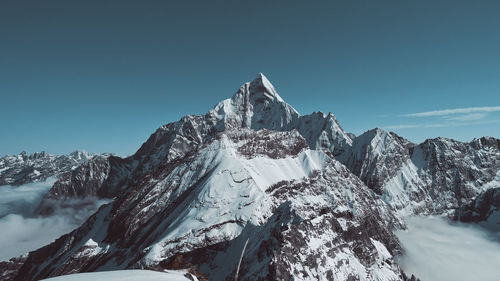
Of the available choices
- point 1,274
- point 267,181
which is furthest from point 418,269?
point 1,274

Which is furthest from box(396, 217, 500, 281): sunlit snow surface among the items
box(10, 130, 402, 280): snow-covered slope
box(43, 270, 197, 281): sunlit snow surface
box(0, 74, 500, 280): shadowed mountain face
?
box(43, 270, 197, 281): sunlit snow surface

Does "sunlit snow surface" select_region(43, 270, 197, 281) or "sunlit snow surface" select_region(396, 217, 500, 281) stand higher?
"sunlit snow surface" select_region(43, 270, 197, 281)

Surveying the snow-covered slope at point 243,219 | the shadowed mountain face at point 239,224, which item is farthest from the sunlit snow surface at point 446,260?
the snow-covered slope at point 243,219

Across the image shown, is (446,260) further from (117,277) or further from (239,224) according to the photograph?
(117,277)

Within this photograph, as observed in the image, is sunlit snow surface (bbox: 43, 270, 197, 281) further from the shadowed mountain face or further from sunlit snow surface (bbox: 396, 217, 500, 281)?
sunlit snow surface (bbox: 396, 217, 500, 281)

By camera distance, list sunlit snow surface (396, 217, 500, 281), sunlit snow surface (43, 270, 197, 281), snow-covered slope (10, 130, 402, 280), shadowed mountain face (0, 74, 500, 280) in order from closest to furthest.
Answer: sunlit snow surface (43, 270, 197, 281) → shadowed mountain face (0, 74, 500, 280) → snow-covered slope (10, 130, 402, 280) → sunlit snow surface (396, 217, 500, 281)

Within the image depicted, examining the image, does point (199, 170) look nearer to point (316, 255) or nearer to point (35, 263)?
point (316, 255)

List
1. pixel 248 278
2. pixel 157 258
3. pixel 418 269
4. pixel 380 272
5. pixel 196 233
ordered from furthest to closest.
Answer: pixel 418 269
pixel 196 233
pixel 157 258
pixel 380 272
pixel 248 278

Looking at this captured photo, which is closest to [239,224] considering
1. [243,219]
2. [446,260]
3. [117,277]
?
[243,219]

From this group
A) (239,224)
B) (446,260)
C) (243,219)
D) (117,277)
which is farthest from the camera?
(446,260)

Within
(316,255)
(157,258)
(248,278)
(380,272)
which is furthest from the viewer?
(157,258)

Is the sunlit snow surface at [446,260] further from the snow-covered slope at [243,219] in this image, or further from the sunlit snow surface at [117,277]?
the sunlit snow surface at [117,277]
